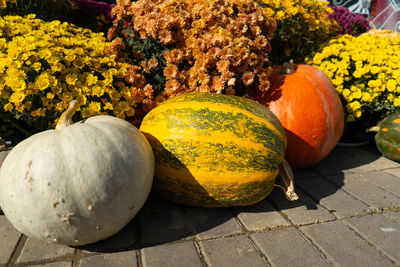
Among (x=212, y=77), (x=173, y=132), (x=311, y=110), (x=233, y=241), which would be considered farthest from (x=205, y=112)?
(x=311, y=110)

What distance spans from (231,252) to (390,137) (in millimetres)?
2302

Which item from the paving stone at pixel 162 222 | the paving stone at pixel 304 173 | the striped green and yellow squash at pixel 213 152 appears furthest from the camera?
the paving stone at pixel 304 173

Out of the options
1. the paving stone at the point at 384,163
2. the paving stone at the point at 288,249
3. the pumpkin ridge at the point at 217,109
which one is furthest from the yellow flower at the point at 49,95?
the paving stone at the point at 384,163

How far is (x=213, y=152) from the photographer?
1.83m

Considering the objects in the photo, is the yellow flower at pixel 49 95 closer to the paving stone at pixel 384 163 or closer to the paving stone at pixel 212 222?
the paving stone at pixel 212 222

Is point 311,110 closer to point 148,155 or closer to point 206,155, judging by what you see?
point 206,155

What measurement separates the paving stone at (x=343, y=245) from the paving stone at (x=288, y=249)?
0.07 metres

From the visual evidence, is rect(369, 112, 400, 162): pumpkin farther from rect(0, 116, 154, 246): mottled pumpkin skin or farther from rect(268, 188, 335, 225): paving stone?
rect(0, 116, 154, 246): mottled pumpkin skin

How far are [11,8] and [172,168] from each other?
2.65 m

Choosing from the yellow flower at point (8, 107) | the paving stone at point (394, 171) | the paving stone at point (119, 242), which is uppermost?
the yellow flower at point (8, 107)

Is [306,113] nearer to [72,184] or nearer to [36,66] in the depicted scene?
[72,184]

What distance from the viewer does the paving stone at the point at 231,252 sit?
5.06 feet

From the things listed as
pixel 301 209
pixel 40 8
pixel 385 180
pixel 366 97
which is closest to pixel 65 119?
pixel 301 209

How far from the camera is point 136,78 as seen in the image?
8.22ft
